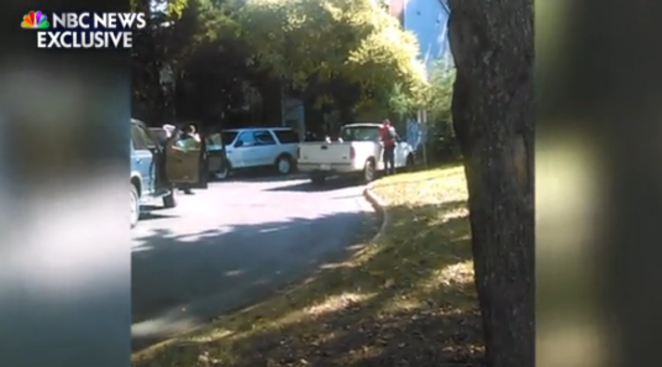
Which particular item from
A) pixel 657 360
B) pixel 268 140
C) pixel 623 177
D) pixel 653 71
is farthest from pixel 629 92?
pixel 268 140

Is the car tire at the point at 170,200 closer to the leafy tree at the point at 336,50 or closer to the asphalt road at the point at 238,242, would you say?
the asphalt road at the point at 238,242

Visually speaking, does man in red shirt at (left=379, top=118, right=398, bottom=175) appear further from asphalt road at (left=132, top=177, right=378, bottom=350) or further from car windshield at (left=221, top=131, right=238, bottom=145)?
car windshield at (left=221, top=131, right=238, bottom=145)

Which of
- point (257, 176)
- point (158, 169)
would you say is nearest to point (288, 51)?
point (257, 176)

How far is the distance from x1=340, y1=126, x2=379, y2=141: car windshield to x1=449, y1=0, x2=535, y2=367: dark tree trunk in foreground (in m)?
0.37

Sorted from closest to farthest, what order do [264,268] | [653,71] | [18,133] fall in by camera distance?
[653,71]
[18,133]
[264,268]

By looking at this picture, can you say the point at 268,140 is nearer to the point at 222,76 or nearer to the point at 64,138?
A: the point at 222,76

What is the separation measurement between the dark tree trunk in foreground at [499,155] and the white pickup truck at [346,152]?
296mm

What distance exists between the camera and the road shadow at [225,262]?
414cm

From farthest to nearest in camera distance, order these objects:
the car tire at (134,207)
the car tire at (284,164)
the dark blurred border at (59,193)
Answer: the car tire at (284,164)
the car tire at (134,207)
the dark blurred border at (59,193)

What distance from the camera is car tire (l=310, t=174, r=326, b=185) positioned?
4.18 metres

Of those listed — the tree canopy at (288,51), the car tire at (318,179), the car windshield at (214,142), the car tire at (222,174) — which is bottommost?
the car tire at (318,179)

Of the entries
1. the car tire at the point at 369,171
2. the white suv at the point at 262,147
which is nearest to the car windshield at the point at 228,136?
the white suv at the point at 262,147

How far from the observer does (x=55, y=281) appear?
3967mm

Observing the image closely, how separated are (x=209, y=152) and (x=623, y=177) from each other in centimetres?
203
